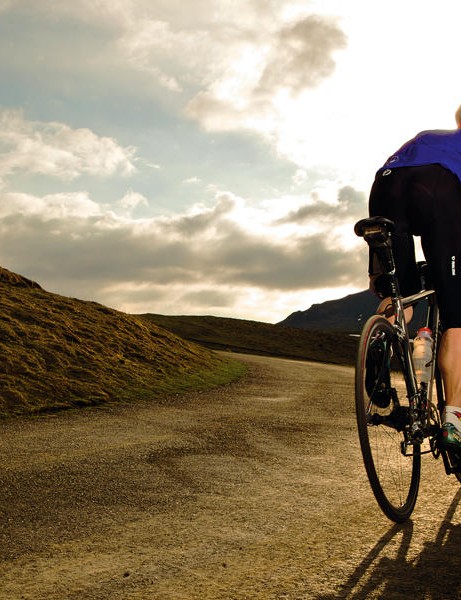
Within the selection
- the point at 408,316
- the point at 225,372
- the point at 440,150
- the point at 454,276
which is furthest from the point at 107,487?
the point at 225,372

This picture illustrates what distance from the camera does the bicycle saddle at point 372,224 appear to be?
Answer: 3.89m

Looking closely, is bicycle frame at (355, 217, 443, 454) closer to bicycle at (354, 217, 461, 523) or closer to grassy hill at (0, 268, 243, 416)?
bicycle at (354, 217, 461, 523)

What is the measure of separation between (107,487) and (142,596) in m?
2.24

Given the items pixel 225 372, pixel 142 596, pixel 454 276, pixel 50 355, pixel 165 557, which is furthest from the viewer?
pixel 225 372

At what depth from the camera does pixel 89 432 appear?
7938mm

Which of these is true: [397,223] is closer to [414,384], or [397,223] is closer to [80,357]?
[414,384]

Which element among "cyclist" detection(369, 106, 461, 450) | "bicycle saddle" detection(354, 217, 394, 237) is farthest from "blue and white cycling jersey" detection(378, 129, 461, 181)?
"bicycle saddle" detection(354, 217, 394, 237)

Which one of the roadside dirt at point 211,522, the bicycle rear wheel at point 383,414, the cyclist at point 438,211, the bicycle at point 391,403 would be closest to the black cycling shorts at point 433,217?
the cyclist at point 438,211

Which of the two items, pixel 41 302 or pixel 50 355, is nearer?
pixel 50 355

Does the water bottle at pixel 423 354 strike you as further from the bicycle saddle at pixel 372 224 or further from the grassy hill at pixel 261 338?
the grassy hill at pixel 261 338

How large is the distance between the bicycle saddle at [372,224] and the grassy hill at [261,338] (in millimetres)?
25666

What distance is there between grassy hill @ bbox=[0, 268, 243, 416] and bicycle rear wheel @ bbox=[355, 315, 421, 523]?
6961mm

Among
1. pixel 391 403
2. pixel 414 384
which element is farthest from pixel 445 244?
pixel 391 403

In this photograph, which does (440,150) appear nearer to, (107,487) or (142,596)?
(142,596)
